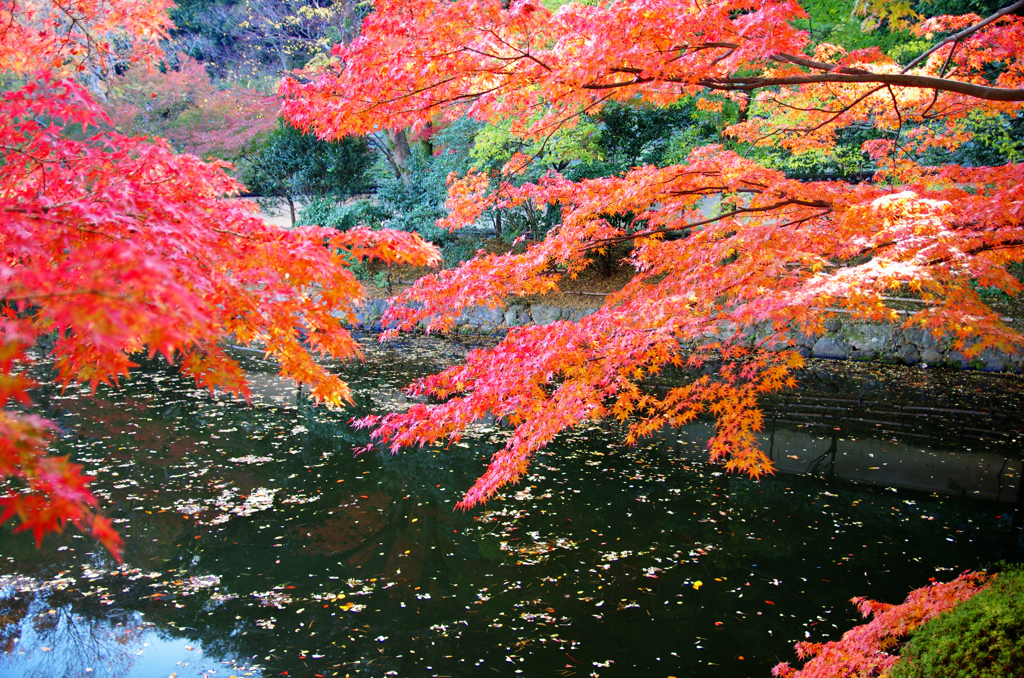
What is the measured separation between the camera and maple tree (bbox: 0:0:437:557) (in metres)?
1.28

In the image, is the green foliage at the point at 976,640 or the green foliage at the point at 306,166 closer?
the green foliage at the point at 976,640

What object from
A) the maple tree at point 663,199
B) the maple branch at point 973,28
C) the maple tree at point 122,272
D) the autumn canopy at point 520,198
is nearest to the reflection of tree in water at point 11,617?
the autumn canopy at point 520,198

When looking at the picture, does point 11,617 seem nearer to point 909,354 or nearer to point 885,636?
point 885,636

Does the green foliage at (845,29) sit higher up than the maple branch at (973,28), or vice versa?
the green foliage at (845,29)

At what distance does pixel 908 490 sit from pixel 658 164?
745 centimetres

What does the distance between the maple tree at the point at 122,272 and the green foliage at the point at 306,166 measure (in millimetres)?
10766

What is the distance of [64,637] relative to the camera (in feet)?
12.6

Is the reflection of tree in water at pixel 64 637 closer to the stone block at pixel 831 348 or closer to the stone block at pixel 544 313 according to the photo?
the stone block at pixel 544 313

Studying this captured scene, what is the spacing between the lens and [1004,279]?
3.18m

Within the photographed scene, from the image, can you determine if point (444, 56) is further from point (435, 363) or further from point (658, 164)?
point (658, 164)

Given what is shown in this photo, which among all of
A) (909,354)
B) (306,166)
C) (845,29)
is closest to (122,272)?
(909,354)

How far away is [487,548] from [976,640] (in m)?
3.23

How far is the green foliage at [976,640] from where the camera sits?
221cm

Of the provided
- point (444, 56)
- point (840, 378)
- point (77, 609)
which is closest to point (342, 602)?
point (77, 609)
